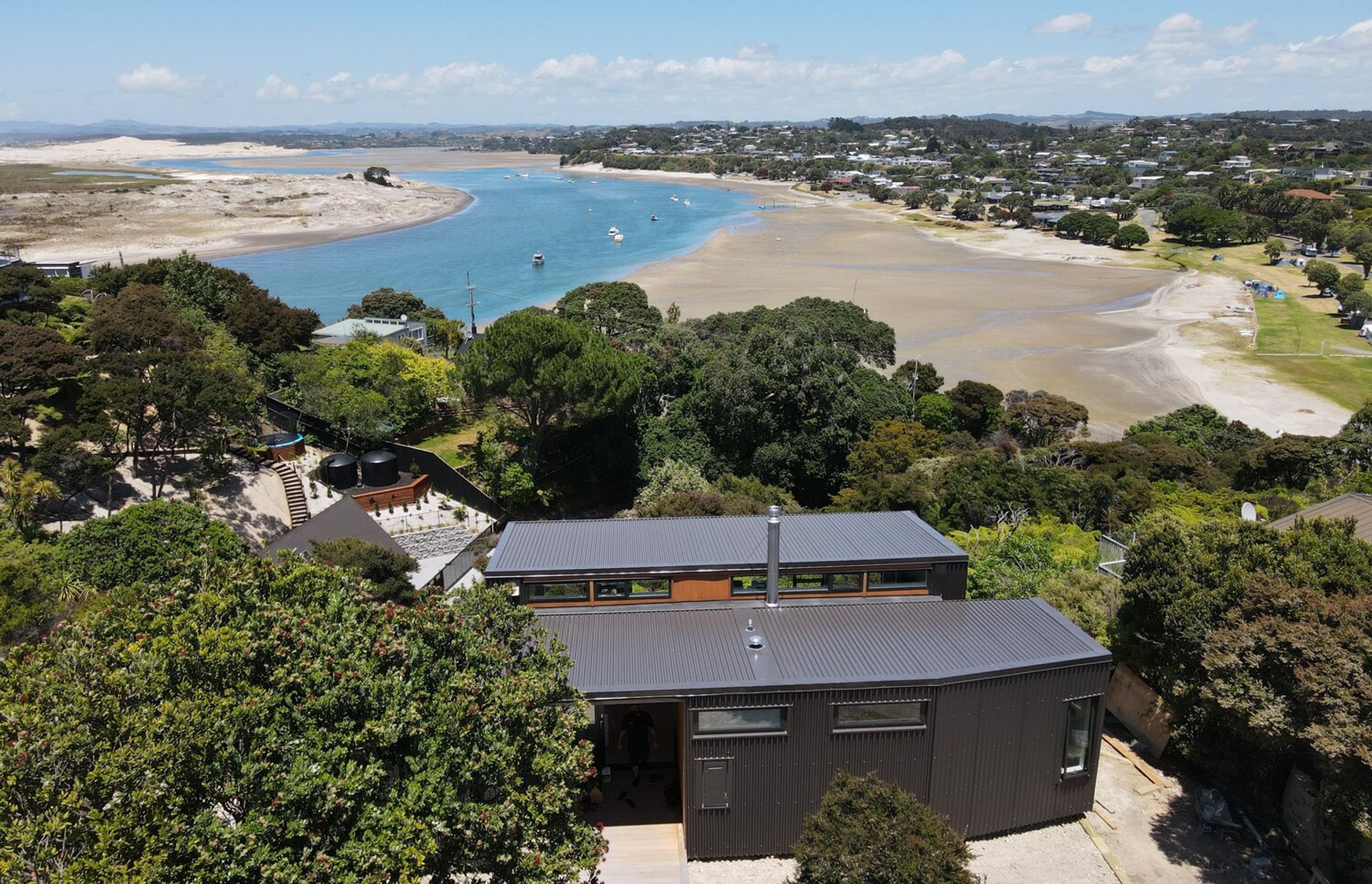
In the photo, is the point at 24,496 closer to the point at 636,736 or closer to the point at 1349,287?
the point at 636,736

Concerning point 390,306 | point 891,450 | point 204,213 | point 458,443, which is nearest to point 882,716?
point 891,450

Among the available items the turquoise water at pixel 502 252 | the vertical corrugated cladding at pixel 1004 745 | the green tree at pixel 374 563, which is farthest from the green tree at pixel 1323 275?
the green tree at pixel 374 563

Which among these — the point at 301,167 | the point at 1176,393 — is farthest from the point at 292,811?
the point at 301,167

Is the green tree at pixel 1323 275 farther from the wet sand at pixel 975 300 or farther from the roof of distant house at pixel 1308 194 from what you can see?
the roof of distant house at pixel 1308 194

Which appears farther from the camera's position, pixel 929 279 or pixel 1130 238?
pixel 1130 238

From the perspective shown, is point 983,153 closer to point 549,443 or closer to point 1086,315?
point 1086,315

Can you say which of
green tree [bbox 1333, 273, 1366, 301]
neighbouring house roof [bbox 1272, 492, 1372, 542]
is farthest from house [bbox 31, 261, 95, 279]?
green tree [bbox 1333, 273, 1366, 301]
